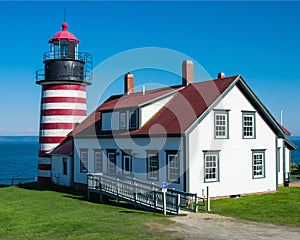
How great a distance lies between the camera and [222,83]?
86.6 feet

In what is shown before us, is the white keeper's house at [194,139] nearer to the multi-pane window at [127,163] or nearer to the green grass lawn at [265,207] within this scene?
the multi-pane window at [127,163]

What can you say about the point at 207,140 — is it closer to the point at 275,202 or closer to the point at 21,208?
the point at 275,202

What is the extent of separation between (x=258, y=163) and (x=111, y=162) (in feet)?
29.4

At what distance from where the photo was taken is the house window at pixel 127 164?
26977mm

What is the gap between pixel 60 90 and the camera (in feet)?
113

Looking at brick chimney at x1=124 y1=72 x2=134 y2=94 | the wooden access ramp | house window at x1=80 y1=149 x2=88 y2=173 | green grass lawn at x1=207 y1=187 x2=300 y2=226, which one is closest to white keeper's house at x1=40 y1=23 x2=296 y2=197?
house window at x1=80 y1=149 x2=88 y2=173

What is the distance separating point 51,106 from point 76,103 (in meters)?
1.89

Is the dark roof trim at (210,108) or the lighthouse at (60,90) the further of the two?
the lighthouse at (60,90)

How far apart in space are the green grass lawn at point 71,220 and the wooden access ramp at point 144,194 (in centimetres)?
67

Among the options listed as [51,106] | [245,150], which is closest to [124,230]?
[245,150]

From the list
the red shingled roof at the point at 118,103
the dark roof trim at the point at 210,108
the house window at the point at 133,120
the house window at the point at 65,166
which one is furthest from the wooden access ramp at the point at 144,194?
the house window at the point at 65,166

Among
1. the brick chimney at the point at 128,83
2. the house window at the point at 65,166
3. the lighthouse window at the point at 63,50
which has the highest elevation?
the lighthouse window at the point at 63,50

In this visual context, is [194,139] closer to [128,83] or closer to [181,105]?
[181,105]

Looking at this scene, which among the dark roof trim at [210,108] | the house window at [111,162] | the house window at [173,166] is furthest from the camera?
the house window at [111,162]
